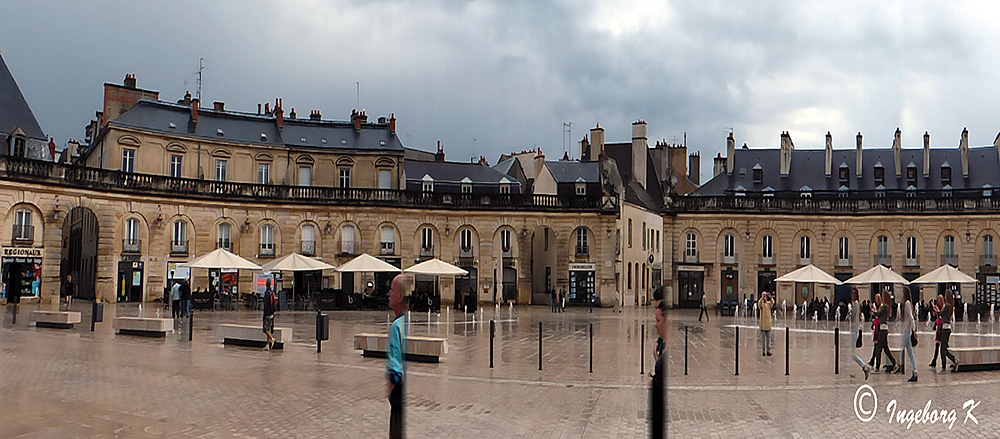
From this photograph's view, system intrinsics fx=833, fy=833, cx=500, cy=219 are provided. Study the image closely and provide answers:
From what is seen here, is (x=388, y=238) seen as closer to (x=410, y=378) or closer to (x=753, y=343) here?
(x=753, y=343)

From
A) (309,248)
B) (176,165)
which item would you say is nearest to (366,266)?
(309,248)

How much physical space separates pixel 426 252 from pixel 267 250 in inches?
333

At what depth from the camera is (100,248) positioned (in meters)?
38.4

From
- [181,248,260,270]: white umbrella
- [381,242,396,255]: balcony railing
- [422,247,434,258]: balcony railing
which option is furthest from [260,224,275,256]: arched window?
[181,248,260,270]: white umbrella

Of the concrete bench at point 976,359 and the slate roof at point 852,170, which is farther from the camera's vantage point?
the slate roof at point 852,170

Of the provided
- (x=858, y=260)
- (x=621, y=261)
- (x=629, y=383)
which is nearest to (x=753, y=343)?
(x=629, y=383)

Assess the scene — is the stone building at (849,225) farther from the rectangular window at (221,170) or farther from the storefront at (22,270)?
the storefront at (22,270)

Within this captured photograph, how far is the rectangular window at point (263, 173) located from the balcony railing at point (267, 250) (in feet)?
14.1

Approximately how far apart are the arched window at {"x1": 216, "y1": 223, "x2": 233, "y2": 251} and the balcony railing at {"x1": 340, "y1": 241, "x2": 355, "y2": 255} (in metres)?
5.67

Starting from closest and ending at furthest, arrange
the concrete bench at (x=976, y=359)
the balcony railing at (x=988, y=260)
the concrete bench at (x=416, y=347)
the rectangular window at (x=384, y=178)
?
the concrete bench at (x=976, y=359) → the concrete bench at (x=416, y=347) → the rectangular window at (x=384, y=178) → the balcony railing at (x=988, y=260)
